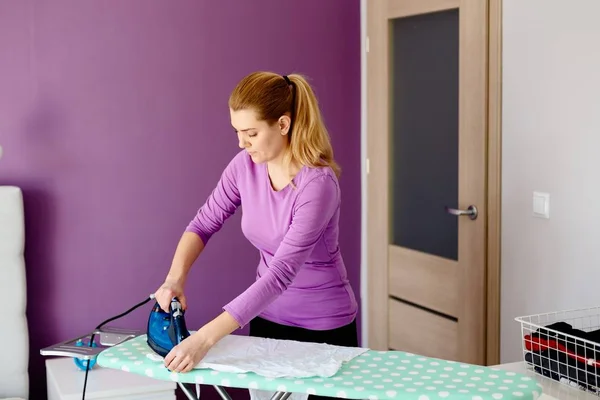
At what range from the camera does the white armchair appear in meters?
2.95

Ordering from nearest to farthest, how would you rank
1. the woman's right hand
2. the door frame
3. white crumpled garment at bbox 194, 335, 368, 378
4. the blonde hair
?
white crumpled garment at bbox 194, 335, 368, 378, the woman's right hand, the blonde hair, the door frame

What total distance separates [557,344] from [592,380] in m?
0.12

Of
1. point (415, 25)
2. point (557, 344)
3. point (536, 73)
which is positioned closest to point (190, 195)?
point (415, 25)

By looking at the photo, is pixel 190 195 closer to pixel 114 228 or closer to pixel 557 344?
pixel 114 228

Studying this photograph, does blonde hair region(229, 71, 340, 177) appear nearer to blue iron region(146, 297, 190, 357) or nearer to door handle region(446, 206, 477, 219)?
blue iron region(146, 297, 190, 357)

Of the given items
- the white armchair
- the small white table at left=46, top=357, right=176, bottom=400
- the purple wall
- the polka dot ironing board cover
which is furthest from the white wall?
the white armchair

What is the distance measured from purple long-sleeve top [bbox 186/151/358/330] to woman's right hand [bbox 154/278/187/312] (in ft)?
0.69

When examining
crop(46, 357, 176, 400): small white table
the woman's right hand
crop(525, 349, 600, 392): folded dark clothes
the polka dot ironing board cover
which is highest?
the woman's right hand

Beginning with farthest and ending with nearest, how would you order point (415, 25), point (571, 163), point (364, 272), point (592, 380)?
point (364, 272)
point (415, 25)
point (571, 163)
point (592, 380)

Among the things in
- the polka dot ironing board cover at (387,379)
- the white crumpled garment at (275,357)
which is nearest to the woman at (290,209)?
the white crumpled garment at (275,357)

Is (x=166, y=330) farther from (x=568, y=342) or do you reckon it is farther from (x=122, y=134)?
(x=122, y=134)

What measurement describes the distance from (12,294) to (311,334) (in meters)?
1.21

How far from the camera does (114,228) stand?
3328mm

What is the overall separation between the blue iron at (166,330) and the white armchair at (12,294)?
1.10 m
